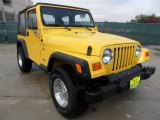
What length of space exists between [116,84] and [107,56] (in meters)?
0.46

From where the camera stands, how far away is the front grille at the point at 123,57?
304cm

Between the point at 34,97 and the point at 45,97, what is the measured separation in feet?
0.78

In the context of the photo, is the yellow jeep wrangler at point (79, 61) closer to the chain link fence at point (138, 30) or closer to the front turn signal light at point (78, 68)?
the front turn signal light at point (78, 68)

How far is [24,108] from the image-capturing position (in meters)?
3.61

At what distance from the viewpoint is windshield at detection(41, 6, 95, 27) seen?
4.23 metres

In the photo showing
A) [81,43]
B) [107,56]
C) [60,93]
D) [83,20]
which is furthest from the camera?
[83,20]

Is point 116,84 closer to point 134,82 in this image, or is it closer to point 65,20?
point 134,82

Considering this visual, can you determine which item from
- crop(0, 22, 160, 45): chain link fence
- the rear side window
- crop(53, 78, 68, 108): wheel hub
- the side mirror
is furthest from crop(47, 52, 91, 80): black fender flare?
crop(0, 22, 160, 45): chain link fence

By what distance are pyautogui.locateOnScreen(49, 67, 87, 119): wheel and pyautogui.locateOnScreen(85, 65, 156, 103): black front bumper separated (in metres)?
0.25

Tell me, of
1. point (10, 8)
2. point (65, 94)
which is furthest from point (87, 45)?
point (10, 8)

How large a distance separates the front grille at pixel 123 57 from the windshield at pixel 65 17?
1.73 m

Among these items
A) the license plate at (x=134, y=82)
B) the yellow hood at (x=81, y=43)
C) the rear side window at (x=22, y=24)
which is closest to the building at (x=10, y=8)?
the rear side window at (x=22, y=24)

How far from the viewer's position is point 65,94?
10.9ft

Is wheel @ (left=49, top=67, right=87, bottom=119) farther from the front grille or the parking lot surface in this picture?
the front grille
